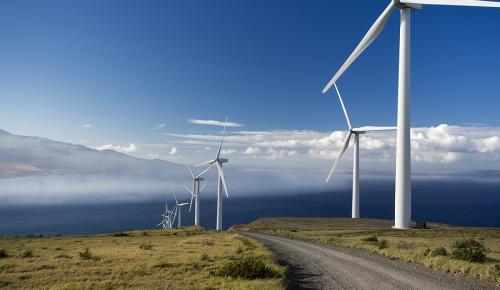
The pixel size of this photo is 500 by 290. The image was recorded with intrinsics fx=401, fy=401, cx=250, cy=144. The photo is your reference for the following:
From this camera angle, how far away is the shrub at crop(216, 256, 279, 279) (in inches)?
772

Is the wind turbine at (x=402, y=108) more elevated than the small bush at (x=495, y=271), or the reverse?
the wind turbine at (x=402, y=108)

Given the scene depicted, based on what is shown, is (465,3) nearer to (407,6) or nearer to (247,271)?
(407,6)

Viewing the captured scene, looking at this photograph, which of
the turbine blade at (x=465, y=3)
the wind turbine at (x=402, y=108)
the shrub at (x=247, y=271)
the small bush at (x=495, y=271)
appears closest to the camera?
the small bush at (x=495, y=271)

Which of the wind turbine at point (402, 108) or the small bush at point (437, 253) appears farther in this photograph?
the wind turbine at point (402, 108)

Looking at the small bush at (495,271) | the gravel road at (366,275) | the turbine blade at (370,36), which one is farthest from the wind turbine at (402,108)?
the small bush at (495,271)

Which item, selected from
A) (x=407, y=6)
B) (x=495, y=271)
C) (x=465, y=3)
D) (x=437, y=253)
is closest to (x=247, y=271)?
(x=495, y=271)

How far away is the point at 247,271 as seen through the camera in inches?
784

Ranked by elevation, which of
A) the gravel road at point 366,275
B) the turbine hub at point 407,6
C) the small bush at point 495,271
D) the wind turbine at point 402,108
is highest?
the turbine hub at point 407,6

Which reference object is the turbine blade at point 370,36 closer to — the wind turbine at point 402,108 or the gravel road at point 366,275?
the wind turbine at point 402,108

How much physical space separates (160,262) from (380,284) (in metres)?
13.8

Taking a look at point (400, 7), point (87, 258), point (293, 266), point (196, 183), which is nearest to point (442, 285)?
point (293, 266)

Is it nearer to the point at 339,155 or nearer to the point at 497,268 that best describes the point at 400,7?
the point at 339,155

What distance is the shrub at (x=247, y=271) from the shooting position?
19.6 meters

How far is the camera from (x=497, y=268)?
19.7m
